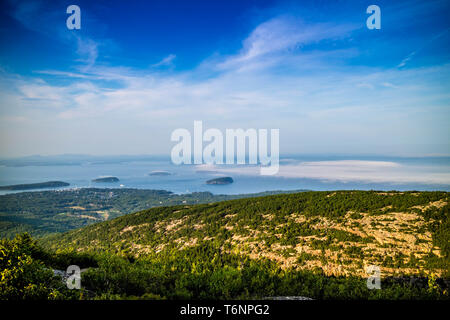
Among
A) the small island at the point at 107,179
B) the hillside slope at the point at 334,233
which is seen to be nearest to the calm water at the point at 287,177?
the small island at the point at 107,179

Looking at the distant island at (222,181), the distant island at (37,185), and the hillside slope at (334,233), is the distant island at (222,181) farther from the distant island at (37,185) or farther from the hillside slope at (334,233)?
the hillside slope at (334,233)

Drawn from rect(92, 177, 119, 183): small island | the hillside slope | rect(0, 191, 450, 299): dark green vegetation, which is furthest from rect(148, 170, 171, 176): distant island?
the hillside slope

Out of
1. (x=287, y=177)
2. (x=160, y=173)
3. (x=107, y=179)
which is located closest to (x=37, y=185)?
(x=107, y=179)

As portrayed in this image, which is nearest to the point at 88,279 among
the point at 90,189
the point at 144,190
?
the point at 144,190

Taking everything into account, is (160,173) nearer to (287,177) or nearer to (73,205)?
(73,205)

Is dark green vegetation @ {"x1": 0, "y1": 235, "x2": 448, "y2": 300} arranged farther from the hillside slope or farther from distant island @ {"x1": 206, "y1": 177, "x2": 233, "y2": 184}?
distant island @ {"x1": 206, "y1": 177, "x2": 233, "y2": 184}
